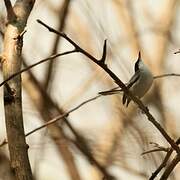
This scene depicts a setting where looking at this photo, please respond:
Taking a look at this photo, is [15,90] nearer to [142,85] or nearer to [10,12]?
[10,12]

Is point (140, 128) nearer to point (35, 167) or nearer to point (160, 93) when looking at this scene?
point (35, 167)

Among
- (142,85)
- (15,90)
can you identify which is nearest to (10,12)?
(15,90)

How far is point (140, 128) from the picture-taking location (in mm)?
1510

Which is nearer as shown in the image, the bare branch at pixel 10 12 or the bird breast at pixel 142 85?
the bare branch at pixel 10 12

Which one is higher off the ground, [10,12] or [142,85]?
[10,12]

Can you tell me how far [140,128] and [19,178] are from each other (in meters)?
0.71

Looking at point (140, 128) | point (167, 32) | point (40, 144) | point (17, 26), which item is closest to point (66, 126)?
point (40, 144)

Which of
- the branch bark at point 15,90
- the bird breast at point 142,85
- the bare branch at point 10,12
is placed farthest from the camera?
the bird breast at point 142,85

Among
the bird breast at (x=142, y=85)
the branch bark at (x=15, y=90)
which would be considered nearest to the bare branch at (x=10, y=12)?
the branch bark at (x=15, y=90)

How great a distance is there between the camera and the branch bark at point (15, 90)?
34.2 inches

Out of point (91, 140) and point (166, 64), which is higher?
point (166, 64)

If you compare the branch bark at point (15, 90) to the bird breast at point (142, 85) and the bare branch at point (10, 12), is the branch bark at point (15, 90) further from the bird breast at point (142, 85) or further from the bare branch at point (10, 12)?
the bird breast at point (142, 85)

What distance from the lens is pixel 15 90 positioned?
0.94 meters

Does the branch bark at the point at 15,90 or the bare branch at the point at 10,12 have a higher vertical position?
the bare branch at the point at 10,12
